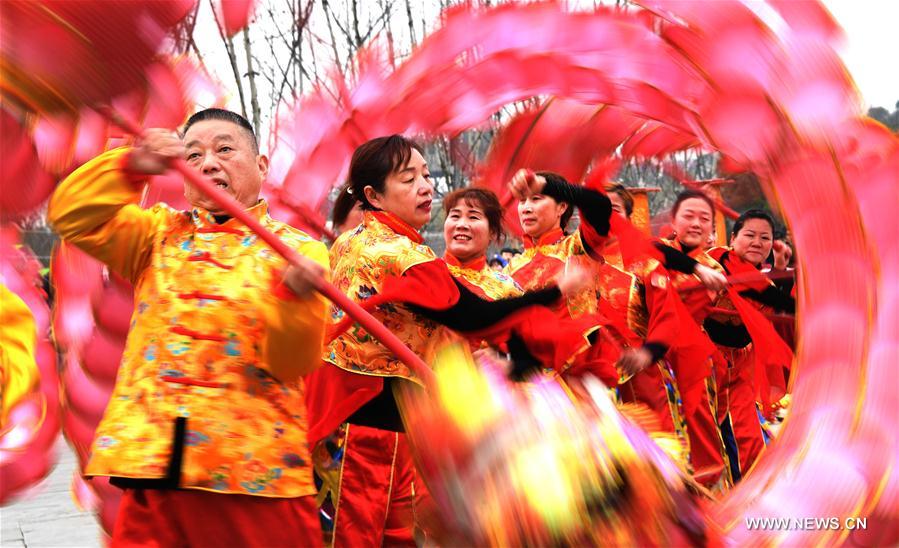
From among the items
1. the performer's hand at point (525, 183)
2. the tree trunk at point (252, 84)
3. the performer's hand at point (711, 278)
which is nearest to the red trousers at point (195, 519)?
the performer's hand at point (525, 183)

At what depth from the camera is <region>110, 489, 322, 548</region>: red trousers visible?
236cm

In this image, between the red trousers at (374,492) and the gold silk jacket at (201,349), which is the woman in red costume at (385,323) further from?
the gold silk jacket at (201,349)

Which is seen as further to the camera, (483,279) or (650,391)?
(650,391)

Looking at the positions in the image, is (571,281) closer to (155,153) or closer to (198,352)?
(198,352)

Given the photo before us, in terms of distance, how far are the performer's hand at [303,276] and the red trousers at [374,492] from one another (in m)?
1.36

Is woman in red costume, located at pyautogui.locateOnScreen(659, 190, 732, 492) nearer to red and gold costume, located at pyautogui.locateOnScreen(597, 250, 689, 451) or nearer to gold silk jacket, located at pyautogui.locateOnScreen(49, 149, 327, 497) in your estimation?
red and gold costume, located at pyautogui.locateOnScreen(597, 250, 689, 451)

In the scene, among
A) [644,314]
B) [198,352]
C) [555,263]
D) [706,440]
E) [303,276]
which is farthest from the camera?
[706,440]

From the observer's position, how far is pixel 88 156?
3.12 metres

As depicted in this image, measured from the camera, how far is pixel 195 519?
2.37 meters

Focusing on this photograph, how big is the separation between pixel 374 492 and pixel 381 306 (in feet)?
2.32

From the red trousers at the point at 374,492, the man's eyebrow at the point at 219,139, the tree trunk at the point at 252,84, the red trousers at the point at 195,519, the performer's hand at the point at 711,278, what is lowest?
the red trousers at the point at 374,492

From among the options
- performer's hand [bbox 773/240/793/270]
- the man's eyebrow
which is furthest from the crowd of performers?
performer's hand [bbox 773/240/793/270]

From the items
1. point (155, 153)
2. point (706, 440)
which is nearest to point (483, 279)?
point (155, 153)

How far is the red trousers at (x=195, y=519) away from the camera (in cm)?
236
